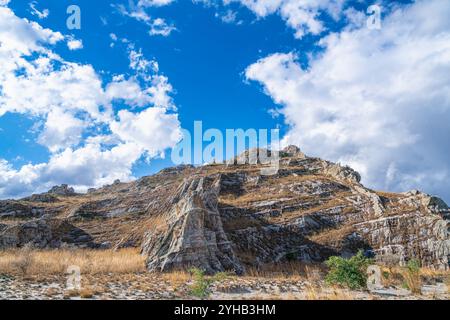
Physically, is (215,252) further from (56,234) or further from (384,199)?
(384,199)

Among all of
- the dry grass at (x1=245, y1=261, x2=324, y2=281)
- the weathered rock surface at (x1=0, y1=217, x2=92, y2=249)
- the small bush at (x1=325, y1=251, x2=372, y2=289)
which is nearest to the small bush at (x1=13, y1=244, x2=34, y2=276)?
the weathered rock surface at (x1=0, y1=217, x2=92, y2=249)

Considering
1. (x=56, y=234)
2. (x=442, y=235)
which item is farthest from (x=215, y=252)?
(x=442, y=235)

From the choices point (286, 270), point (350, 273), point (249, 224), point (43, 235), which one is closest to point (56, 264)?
point (43, 235)

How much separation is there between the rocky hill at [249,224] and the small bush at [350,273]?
9.03 meters

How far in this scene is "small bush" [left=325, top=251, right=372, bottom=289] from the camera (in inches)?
658

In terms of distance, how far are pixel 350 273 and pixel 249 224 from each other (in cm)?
2064

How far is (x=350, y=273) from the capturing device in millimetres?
16891

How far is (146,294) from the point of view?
1456 cm

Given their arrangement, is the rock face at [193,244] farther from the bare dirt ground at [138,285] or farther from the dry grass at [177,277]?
the bare dirt ground at [138,285]

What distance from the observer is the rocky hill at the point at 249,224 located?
86.2ft

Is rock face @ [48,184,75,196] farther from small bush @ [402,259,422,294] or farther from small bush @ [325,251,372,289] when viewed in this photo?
small bush @ [402,259,422,294]

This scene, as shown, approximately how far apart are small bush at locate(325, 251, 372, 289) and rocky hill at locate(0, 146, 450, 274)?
9026mm

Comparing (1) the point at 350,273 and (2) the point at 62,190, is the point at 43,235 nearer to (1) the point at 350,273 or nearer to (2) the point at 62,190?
(1) the point at 350,273
